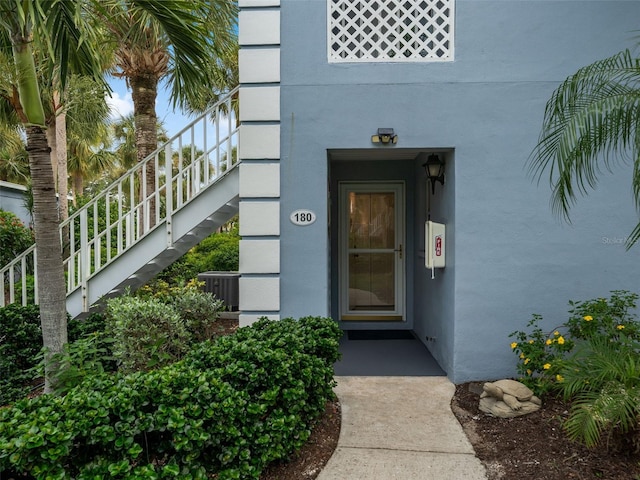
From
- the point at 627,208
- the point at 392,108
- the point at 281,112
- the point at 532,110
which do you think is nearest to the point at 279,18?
the point at 281,112

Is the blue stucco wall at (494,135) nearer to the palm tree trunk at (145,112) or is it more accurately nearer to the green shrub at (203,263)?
the palm tree trunk at (145,112)

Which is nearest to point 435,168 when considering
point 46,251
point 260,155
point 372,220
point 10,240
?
point 372,220

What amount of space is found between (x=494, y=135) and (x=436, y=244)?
1287 mm

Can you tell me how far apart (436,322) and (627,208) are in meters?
2.32

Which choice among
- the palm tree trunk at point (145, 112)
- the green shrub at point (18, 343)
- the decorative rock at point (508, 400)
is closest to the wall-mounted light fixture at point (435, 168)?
the decorative rock at point (508, 400)

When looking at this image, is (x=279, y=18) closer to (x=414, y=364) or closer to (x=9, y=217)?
(x=414, y=364)

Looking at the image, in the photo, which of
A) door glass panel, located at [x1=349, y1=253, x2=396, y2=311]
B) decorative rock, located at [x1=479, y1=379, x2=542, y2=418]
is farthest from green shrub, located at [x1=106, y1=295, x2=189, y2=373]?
door glass panel, located at [x1=349, y1=253, x2=396, y2=311]

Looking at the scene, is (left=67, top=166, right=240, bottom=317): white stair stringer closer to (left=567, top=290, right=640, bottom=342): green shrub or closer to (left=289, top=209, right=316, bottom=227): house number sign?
(left=289, top=209, right=316, bottom=227): house number sign

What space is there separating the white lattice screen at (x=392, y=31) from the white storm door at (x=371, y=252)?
2.27 metres

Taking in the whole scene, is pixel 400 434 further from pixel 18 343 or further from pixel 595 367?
pixel 18 343

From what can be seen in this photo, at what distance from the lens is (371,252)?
6.52m

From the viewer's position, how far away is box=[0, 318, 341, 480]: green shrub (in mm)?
1932

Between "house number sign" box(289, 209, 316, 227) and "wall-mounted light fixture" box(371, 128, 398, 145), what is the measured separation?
3.41 feet

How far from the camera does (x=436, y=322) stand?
16.6ft
